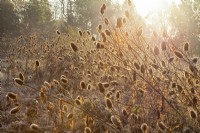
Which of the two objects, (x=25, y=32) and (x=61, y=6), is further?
(x=61, y=6)

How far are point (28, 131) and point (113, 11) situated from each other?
115 ft

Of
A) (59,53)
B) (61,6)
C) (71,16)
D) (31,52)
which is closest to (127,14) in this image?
(59,53)

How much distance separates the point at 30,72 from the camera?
10227 millimetres

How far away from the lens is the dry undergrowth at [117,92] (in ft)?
9.68

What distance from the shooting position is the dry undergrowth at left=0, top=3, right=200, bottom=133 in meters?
2.95

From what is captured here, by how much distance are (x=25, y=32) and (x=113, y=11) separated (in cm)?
1279

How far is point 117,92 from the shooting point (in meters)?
3.39

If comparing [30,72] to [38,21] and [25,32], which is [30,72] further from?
[38,21]

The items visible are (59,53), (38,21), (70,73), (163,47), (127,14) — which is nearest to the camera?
(163,47)

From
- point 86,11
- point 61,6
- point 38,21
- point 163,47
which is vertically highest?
point 61,6

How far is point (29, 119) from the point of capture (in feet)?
15.2

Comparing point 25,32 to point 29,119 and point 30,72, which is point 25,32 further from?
point 29,119

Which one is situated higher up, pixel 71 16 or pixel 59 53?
pixel 71 16

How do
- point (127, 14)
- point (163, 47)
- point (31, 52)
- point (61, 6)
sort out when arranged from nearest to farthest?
point (163, 47) → point (127, 14) → point (31, 52) → point (61, 6)
